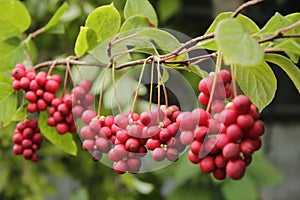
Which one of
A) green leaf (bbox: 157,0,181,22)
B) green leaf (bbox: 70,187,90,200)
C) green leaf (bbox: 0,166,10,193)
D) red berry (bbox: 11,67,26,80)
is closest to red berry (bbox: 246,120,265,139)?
red berry (bbox: 11,67,26,80)

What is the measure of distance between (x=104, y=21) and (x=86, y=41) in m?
0.04

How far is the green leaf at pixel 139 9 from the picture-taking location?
2.51ft

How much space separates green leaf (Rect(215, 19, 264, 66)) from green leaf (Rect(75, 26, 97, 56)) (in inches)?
12.7

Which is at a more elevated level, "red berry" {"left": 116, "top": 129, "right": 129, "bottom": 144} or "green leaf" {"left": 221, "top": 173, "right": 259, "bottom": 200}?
"red berry" {"left": 116, "top": 129, "right": 129, "bottom": 144}

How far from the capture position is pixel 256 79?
2.03 feet

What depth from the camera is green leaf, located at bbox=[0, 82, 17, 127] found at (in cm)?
82

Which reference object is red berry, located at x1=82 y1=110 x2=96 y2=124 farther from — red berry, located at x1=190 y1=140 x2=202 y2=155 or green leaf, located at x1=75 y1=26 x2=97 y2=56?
red berry, located at x1=190 y1=140 x2=202 y2=155

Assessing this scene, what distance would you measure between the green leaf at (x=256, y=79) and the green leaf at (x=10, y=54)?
42 cm

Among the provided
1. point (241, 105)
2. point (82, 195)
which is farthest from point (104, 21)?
point (82, 195)

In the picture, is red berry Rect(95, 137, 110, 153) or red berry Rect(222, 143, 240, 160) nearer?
red berry Rect(222, 143, 240, 160)

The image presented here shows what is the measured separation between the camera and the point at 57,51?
1.69 metres

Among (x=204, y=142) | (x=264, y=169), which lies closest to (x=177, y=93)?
(x=204, y=142)

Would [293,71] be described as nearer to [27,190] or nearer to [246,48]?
[246,48]

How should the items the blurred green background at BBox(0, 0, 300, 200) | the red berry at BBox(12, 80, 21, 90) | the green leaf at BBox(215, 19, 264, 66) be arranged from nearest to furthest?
the green leaf at BBox(215, 19, 264, 66) < the red berry at BBox(12, 80, 21, 90) < the blurred green background at BBox(0, 0, 300, 200)
